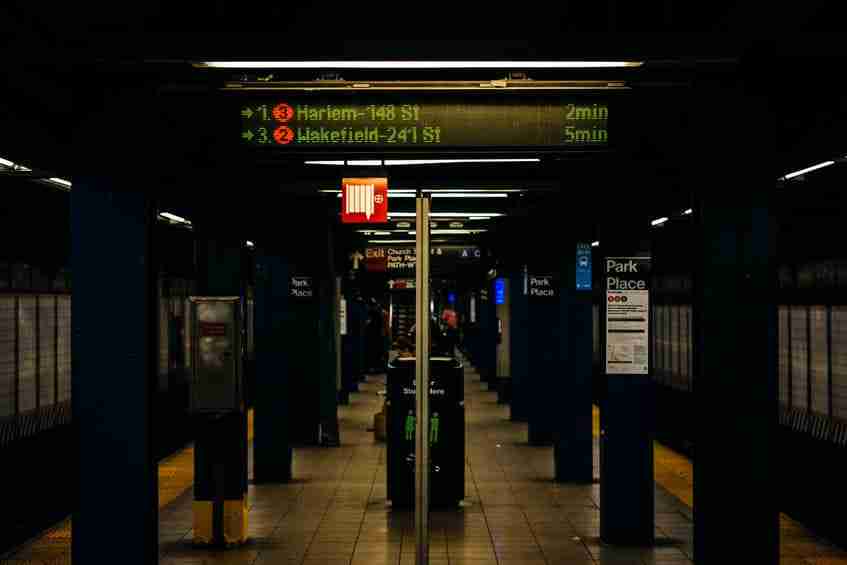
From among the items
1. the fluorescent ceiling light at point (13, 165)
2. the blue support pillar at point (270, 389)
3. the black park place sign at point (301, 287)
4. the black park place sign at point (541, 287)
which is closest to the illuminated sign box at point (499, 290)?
the black park place sign at point (541, 287)

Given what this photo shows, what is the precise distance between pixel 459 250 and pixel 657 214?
19.5 ft

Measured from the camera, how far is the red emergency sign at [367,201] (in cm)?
731

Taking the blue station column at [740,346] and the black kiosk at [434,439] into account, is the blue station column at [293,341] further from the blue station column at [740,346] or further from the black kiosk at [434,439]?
the blue station column at [740,346]

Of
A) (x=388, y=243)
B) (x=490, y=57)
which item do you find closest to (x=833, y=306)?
(x=490, y=57)

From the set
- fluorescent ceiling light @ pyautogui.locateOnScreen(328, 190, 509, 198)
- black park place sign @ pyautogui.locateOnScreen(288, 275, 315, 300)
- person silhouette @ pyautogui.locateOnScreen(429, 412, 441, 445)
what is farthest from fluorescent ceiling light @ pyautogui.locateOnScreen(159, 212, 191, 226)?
person silhouette @ pyautogui.locateOnScreen(429, 412, 441, 445)

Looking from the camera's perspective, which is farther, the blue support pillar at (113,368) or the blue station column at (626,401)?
the blue station column at (626,401)

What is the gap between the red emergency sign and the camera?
7309mm

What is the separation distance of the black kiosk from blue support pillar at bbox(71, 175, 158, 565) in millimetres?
4754

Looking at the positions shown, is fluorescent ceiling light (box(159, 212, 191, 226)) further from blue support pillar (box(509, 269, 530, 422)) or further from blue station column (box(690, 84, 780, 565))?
blue station column (box(690, 84, 780, 565))

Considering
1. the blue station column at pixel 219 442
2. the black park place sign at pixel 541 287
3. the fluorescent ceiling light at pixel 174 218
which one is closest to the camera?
the blue station column at pixel 219 442

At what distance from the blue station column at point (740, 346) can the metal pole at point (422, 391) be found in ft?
5.03

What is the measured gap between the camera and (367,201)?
7.36m

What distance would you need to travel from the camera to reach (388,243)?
2191 cm

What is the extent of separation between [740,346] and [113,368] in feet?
10.8
